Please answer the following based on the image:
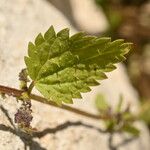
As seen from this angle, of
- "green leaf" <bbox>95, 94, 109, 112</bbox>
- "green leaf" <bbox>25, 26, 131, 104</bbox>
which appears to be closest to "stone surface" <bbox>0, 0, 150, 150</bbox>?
"green leaf" <bbox>95, 94, 109, 112</bbox>

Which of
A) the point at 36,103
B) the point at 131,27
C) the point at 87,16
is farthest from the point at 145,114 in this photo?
the point at 87,16

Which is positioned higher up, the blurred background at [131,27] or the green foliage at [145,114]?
the blurred background at [131,27]

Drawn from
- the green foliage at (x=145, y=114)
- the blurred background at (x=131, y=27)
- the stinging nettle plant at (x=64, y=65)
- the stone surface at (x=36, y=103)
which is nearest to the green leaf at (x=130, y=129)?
the stone surface at (x=36, y=103)

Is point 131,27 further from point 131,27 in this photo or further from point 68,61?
point 68,61

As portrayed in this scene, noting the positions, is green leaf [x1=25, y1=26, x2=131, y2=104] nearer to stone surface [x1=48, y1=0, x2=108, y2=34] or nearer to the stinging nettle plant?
the stinging nettle plant

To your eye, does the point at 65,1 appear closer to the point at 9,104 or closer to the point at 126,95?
the point at 126,95

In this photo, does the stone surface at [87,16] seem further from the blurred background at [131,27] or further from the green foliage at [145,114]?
the green foliage at [145,114]
